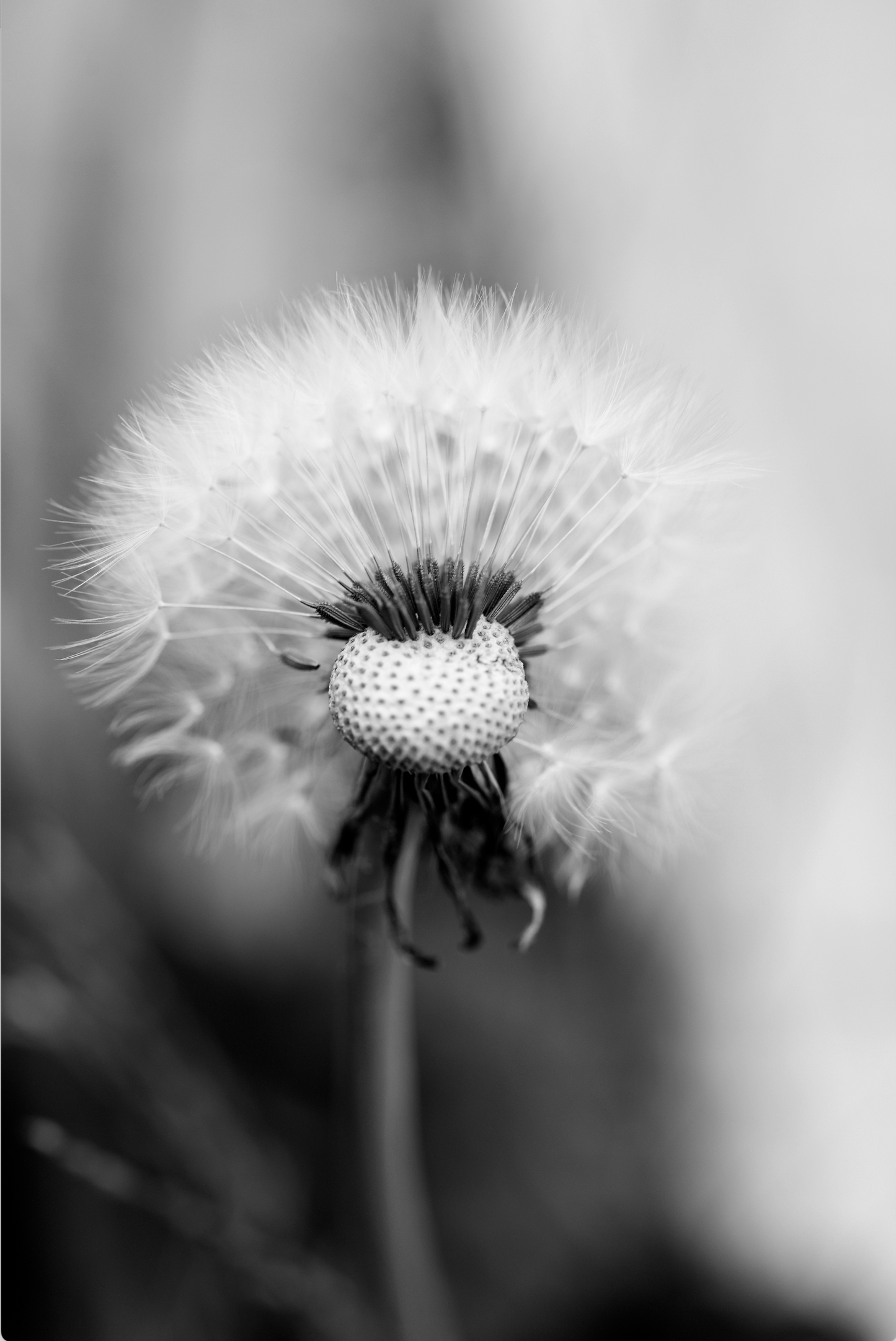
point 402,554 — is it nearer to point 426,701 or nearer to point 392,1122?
point 426,701

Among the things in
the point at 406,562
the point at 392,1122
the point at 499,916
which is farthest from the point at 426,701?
the point at 499,916

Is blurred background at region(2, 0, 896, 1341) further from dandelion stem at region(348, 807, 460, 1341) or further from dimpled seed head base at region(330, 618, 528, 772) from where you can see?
dimpled seed head base at region(330, 618, 528, 772)

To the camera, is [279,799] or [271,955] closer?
[279,799]

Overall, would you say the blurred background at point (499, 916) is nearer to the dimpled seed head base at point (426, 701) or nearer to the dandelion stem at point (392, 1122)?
the dandelion stem at point (392, 1122)

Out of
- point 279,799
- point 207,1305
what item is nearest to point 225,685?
point 279,799

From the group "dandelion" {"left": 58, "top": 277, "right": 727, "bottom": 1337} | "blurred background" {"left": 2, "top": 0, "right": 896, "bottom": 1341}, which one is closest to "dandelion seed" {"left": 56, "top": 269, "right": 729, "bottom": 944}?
"dandelion" {"left": 58, "top": 277, "right": 727, "bottom": 1337}

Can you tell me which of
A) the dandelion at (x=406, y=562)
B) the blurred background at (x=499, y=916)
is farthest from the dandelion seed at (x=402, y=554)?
the blurred background at (x=499, y=916)

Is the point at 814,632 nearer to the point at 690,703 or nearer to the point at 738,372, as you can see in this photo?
the point at 738,372
